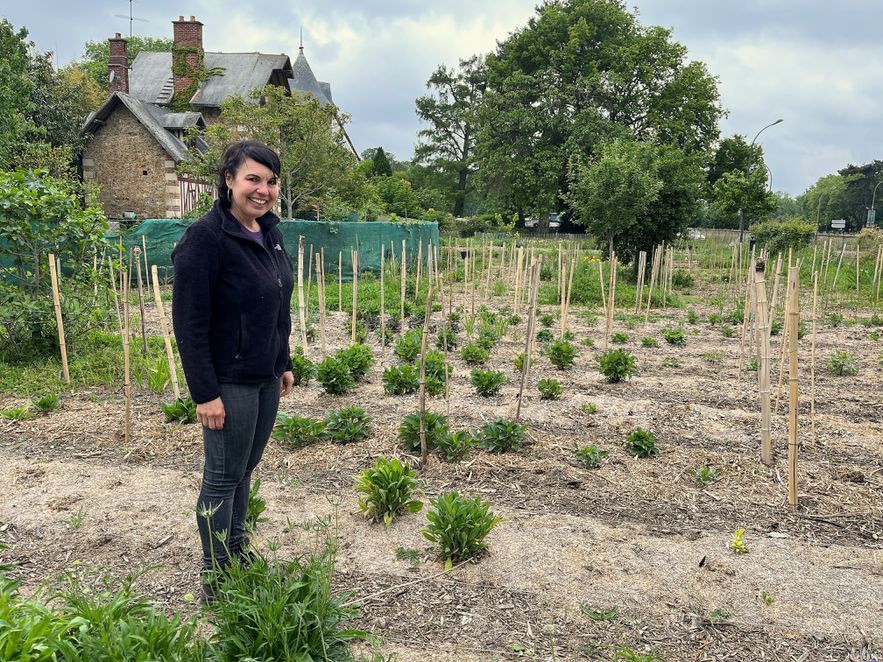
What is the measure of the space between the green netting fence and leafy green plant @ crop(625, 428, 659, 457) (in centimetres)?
1003

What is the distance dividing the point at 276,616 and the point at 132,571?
1242 millimetres

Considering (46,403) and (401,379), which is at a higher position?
(401,379)

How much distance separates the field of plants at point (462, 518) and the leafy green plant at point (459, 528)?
0.4 inches

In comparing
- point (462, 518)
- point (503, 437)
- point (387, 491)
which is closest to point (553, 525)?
point (462, 518)

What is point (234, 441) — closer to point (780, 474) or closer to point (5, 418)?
point (780, 474)

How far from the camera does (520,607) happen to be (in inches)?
107

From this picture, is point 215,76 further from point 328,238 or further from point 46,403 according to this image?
point 46,403

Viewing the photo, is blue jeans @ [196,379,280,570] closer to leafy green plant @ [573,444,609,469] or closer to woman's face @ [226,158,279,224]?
woman's face @ [226,158,279,224]

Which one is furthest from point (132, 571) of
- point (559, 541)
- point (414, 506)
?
point (559, 541)

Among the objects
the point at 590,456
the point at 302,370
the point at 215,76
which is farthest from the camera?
the point at 215,76

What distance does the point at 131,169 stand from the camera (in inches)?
910

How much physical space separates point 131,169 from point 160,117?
3815 millimetres

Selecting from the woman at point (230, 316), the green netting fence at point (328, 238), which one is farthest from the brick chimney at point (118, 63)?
the woman at point (230, 316)

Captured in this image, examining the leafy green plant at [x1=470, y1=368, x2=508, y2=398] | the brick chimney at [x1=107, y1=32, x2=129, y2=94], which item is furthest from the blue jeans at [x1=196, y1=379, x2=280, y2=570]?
the brick chimney at [x1=107, y1=32, x2=129, y2=94]
